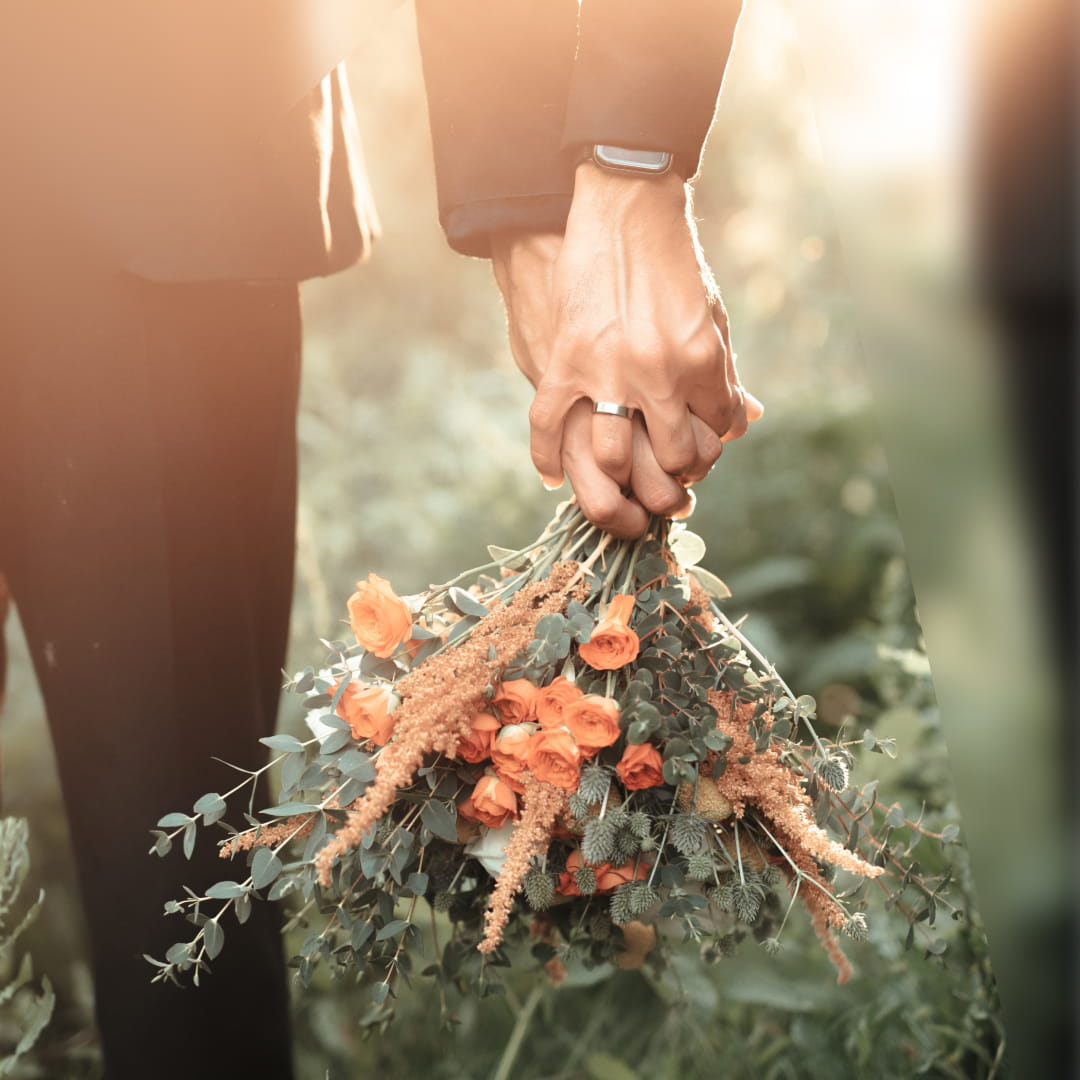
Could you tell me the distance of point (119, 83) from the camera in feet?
4.22

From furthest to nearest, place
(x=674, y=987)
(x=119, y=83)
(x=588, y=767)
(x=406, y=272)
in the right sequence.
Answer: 1. (x=406, y=272)
2. (x=674, y=987)
3. (x=119, y=83)
4. (x=588, y=767)

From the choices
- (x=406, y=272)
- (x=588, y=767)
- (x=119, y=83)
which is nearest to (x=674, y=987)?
(x=588, y=767)

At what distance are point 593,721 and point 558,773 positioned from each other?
59 millimetres

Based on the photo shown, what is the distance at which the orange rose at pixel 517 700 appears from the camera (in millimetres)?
1043

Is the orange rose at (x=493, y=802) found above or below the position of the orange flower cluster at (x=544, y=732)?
below

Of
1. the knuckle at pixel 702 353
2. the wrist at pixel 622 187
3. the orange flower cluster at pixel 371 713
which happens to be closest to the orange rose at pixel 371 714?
the orange flower cluster at pixel 371 713

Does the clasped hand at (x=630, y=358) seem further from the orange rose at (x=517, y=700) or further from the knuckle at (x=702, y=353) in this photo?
the orange rose at (x=517, y=700)

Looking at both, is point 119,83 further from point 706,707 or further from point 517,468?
point 517,468

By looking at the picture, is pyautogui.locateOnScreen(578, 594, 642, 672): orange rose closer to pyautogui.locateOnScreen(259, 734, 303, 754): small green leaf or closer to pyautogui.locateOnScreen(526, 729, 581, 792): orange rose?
pyautogui.locateOnScreen(526, 729, 581, 792): orange rose

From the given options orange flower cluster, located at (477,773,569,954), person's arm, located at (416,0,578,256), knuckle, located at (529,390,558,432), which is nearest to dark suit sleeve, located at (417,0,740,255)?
person's arm, located at (416,0,578,256)

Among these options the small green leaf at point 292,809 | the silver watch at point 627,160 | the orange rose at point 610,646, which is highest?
the silver watch at point 627,160

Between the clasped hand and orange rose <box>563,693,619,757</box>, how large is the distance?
229mm

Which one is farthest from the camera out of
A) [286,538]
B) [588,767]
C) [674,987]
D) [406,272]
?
[406,272]

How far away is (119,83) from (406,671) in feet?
2.67
